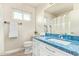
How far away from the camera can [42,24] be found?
7.12ft

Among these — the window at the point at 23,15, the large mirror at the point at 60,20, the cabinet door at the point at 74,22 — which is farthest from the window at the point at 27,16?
the cabinet door at the point at 74,22

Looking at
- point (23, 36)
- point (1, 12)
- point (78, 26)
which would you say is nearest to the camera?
point (78, 26)

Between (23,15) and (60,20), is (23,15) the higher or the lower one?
the higher one

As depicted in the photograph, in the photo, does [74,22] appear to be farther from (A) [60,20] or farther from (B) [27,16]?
(B) [27,16]

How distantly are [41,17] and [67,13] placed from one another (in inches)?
28.1

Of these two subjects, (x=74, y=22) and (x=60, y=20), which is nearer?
(x=74, y=22)

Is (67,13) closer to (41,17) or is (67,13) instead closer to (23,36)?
(41,17)

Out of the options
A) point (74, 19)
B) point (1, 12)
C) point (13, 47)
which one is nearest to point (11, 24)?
point (1, 12)

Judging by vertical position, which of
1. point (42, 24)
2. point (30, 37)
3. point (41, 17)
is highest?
point (41, 17)

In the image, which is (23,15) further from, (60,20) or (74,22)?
(74,22)

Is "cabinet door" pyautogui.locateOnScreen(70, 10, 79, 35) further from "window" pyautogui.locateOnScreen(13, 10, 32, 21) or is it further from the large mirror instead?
"window" pyautogui.locateOnScreen(13, 10, 32, 21)

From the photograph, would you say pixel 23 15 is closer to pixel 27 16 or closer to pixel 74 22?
pixel 27 16

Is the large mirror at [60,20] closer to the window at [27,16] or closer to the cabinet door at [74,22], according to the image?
the cabinet door at [74,22]

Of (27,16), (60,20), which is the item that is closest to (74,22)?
(60,20)
